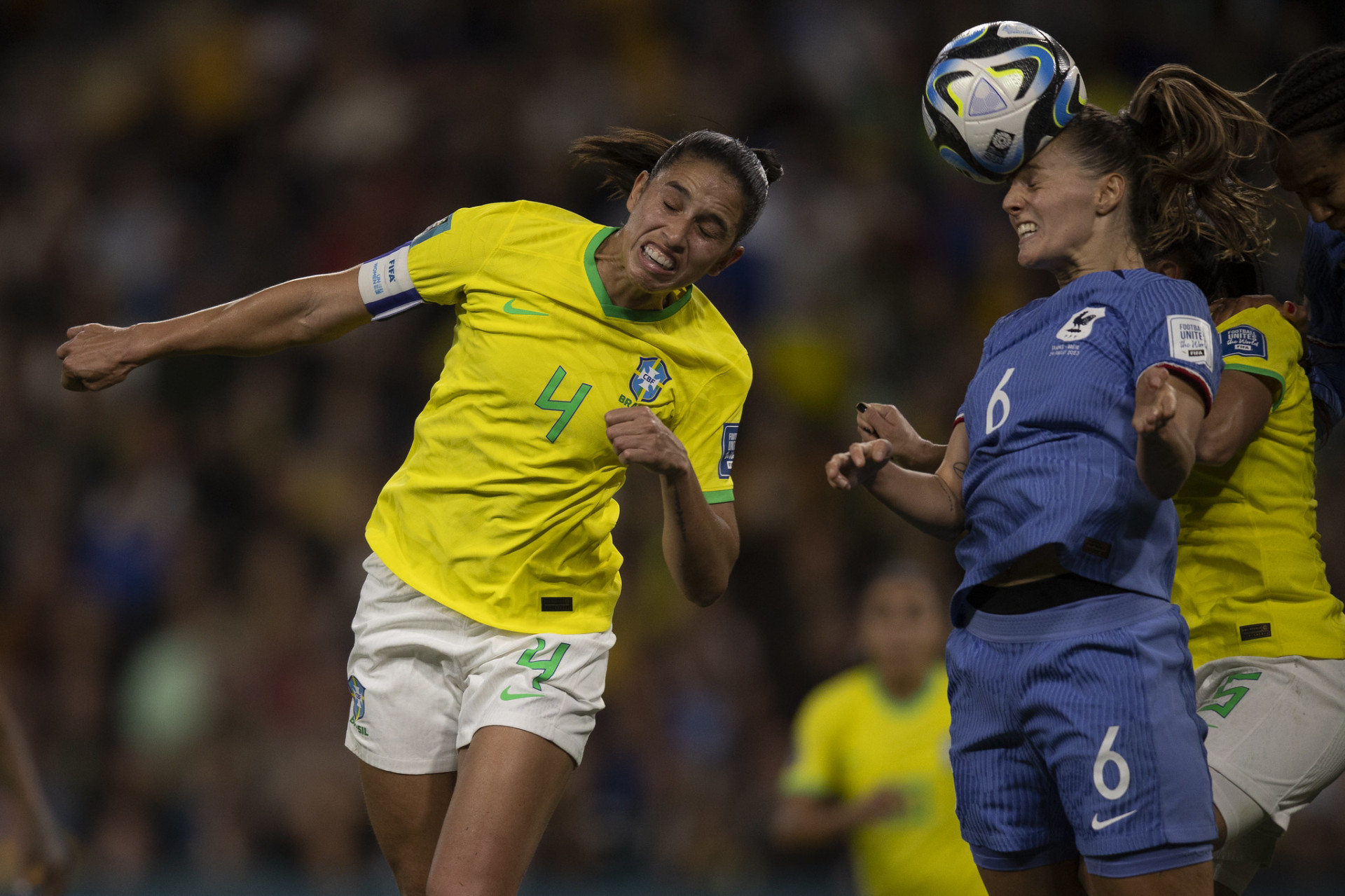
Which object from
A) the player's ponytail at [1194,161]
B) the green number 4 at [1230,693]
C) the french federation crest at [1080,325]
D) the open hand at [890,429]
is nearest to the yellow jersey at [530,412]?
the open hand at [890,429]

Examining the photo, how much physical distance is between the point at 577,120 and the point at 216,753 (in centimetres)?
464

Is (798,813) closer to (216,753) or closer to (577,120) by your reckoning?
(216,753)

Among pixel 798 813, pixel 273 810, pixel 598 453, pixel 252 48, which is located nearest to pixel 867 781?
pixel 798 813

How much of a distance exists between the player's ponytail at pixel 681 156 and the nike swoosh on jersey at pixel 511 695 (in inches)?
49.3

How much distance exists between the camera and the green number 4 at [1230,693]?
10.1ft

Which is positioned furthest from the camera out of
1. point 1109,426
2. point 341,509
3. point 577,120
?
point 577,120

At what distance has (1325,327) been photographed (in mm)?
3361

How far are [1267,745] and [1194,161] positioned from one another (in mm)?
1258

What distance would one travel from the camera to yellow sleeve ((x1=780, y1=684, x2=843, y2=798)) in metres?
5.36

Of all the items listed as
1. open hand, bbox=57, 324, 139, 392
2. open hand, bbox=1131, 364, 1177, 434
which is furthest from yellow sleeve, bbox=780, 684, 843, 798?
open hand, bbox=1131, 364, 1177, 434

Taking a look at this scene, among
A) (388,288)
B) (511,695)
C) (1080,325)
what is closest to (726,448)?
(511,695)

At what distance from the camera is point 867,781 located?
524cm

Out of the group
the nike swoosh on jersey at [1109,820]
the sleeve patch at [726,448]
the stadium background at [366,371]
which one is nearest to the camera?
the nike swoosh on jersey at [1109,820]

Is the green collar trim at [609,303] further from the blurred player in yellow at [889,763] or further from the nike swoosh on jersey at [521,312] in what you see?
the blurred player in yellow at [889,763]
